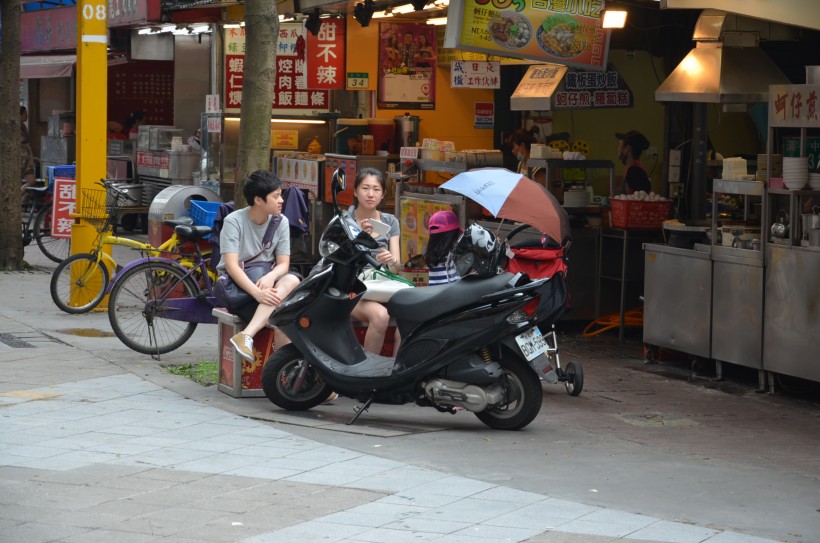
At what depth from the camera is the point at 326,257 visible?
7961 millimetres

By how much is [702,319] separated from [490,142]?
7.62 m

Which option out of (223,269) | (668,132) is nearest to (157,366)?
(223,269)

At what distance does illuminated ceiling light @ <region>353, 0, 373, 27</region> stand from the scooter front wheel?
753cm

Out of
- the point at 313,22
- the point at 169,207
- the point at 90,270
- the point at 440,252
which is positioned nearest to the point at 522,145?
the point at 313,22

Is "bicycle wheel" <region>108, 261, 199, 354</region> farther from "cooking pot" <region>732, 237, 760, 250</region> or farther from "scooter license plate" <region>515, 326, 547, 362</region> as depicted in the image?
"cooking pot" <region>732, 237, 760, 250</region>

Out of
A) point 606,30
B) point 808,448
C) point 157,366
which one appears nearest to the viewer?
point 808,448

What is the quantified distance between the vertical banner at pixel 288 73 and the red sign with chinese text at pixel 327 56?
2 centimetres

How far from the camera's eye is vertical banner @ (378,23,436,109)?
1598 cm

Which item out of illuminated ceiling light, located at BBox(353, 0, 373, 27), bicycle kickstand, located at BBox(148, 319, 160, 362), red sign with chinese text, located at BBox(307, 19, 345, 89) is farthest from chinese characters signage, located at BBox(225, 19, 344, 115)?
bicycle kickstand, located at BBox(148, 319, 160, 362)

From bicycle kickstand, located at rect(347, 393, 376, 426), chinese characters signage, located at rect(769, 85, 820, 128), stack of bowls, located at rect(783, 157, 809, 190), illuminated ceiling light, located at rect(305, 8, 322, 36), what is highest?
illuminated ceiling light, located at rect(305, 8, 322, 36)

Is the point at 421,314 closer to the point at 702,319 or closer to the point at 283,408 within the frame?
the point at 283,408

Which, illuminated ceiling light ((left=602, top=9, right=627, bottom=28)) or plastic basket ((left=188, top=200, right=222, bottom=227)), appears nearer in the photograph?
illuminated ceiling light ((left=602, top=9, right=627, bottom=28))

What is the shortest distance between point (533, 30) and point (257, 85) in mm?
2690

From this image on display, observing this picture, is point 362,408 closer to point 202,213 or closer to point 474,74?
point 202,213
